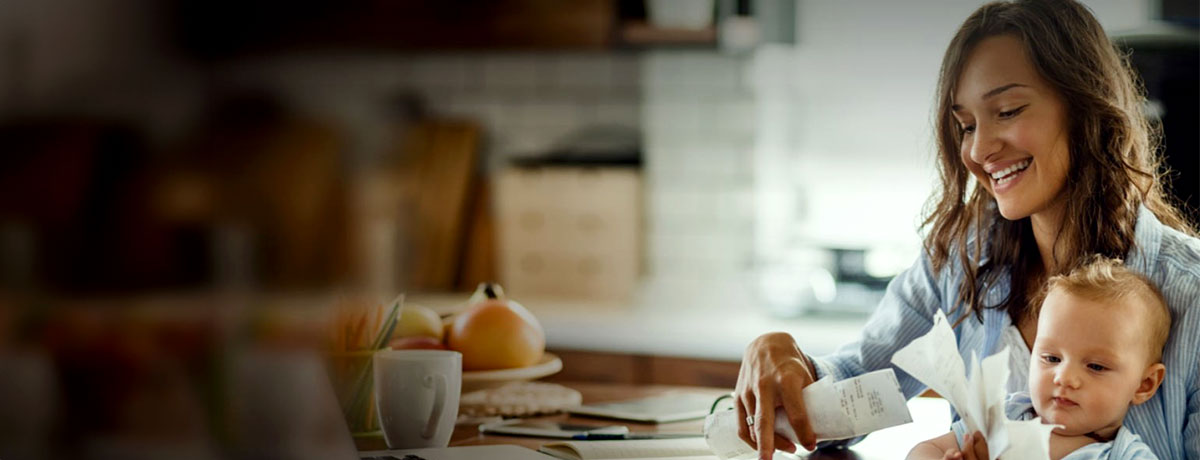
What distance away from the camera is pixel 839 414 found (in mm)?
440

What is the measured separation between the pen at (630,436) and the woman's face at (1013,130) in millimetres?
187

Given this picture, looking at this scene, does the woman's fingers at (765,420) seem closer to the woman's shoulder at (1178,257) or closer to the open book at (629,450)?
the open book at (629,450)

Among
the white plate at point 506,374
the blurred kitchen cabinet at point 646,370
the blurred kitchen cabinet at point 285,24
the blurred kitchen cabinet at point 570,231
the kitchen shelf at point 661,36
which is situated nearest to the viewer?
the blurred kitchen cabinet at point 285,24

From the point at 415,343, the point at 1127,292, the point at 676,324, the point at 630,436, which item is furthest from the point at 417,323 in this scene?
the point at 676,324

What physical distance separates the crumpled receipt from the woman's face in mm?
110

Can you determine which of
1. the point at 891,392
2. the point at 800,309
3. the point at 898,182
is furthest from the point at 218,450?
the point at 898,182

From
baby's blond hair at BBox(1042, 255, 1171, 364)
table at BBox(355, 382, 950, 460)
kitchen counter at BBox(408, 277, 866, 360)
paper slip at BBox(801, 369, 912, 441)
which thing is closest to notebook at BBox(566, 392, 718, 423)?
table at BBox(355, 382, 950, 460)

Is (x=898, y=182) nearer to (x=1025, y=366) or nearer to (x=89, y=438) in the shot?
(x=1025, y=366)

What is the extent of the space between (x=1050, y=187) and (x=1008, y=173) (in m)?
0.02

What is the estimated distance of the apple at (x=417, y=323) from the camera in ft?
1.84

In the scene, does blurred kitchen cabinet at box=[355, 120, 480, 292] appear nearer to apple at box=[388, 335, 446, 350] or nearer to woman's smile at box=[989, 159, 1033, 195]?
apple at box=[388, 335, 446, 350]

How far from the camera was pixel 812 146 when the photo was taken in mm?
1492

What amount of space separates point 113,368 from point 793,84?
1.14 metres

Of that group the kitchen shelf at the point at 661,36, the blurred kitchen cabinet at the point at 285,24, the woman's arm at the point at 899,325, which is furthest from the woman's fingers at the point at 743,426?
the kitchen shelf at the point at 661,36
